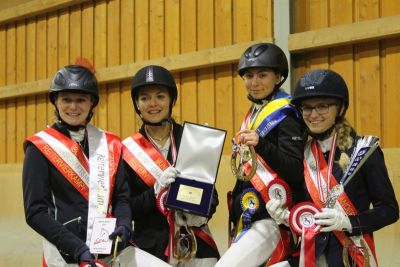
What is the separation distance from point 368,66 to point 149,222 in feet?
9.10

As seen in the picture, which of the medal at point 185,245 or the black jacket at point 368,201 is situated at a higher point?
the black jacket at point 368,201

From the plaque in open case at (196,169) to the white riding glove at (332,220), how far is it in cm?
69

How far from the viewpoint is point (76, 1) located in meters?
8.29

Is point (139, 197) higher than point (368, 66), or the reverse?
point (368, 66)

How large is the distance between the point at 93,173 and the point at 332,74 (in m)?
1.42

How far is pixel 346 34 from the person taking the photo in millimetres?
5316

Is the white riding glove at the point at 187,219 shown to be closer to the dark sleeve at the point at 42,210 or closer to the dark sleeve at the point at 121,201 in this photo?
the dark sleeve at the point at 121,201

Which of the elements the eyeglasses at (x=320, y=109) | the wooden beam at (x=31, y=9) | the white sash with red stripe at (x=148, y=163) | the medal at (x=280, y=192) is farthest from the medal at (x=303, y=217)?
the wooden beam at (x=31, y=9)

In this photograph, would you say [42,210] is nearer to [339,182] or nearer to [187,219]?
[187,219]

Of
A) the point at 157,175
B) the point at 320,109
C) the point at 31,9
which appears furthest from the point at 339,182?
the point at 31,9

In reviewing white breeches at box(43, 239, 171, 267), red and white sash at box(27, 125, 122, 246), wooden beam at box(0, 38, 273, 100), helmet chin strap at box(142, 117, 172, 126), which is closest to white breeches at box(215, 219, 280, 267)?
white breeches at box(43, 239, 171, 267)

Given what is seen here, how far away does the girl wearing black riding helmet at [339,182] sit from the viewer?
287 centimetres

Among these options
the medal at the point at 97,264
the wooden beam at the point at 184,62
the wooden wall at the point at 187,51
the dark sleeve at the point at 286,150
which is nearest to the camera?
the medal at the point at 97,264

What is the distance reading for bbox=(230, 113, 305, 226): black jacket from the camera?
3082mm
